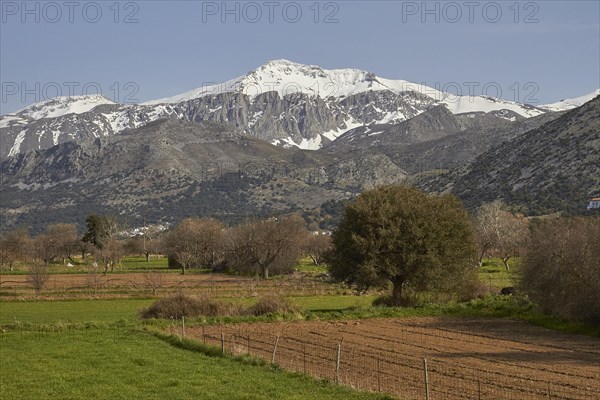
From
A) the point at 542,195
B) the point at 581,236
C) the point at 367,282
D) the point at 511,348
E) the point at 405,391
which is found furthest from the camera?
the point at 542,195

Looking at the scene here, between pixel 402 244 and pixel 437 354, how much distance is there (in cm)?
2391

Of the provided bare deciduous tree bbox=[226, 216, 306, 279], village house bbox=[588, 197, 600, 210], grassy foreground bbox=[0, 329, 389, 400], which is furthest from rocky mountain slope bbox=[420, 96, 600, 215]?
grassy foreground bbox=[0, 329, 389, 400]

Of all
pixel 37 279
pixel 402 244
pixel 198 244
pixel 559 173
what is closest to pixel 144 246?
pixel 198 244

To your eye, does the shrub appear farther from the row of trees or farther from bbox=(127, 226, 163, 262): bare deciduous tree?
bbox=(127, 226, 163, 262): bare deciduous tree

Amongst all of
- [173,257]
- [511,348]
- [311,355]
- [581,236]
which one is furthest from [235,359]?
[173,257]

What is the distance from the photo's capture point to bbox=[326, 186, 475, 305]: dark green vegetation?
5681 cm

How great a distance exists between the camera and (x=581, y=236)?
45.8 meters

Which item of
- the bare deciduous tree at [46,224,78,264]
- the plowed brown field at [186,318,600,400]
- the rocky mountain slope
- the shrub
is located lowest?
the plowed brown field at [186,318,600,400]

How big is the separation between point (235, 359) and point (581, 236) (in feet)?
81.6

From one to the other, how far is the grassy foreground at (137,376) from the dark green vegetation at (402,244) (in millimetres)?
24033

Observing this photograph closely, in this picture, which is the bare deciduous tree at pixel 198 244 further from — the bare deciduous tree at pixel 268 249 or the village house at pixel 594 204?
the village house at pixel 594 204

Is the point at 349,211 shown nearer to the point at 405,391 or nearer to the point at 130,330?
the point at 130,330

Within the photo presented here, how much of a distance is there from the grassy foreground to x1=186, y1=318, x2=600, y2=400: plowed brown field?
6.23 ft

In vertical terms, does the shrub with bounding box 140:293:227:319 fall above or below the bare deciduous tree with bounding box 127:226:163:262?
below
